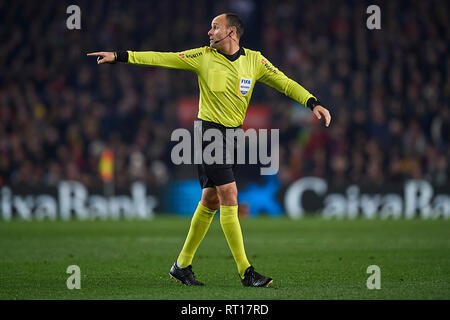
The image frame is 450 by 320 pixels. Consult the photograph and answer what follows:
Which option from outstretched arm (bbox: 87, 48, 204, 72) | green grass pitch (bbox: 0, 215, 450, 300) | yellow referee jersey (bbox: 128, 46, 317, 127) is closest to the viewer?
green grass pitch (bbox: 0, 215, 450, 300)

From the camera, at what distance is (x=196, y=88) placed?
74.2ft

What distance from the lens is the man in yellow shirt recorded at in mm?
7398

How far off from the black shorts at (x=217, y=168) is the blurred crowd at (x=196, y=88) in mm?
11907

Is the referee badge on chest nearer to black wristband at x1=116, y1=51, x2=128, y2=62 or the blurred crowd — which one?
black wristband at x1=116, y1=51, x2=128, y2=62

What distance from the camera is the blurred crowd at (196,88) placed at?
1995 cm

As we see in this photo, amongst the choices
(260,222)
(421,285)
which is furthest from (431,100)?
(421,285)

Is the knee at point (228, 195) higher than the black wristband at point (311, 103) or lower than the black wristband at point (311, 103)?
A: lower

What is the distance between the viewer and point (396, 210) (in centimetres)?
1877

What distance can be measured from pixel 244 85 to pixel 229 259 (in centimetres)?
316

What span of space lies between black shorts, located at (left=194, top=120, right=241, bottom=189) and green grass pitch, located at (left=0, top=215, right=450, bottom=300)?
0.98 m

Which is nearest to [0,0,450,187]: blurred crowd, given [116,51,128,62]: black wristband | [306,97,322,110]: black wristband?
[306,97,322,110]: black wristband

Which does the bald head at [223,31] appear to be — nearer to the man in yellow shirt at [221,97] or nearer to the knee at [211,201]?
the man in yellow shirt at [221,97]

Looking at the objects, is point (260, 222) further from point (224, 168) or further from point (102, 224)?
point (224, 168)

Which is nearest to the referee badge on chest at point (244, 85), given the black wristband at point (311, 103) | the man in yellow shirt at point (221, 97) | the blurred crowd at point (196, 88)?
the man in yellow shirt at point (221, 97)
